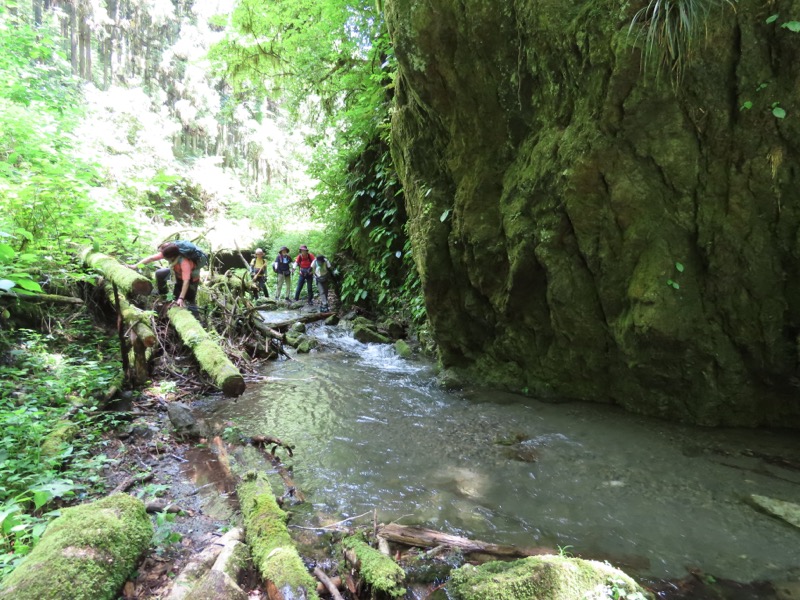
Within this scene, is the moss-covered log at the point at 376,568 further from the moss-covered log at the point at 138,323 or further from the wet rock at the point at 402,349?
the wet rock at the point at 402,349

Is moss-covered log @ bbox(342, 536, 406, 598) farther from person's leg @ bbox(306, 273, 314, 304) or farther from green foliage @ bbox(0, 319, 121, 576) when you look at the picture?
person's leg @ bbox(306, 273, 314, 304)

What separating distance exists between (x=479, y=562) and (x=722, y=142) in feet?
15.4

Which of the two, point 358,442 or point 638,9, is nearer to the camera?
point 638,9

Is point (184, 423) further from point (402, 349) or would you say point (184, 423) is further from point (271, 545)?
point (402, 349)

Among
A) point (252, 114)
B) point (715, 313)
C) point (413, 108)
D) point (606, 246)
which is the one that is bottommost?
point (715, 313)

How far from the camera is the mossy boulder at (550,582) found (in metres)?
2.34

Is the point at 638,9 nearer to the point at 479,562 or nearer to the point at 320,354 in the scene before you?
the point at 479,562

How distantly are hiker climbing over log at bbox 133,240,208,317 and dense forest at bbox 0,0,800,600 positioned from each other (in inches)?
10.7

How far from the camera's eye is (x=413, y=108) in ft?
23.2

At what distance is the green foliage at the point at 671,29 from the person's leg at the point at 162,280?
7.85 meters

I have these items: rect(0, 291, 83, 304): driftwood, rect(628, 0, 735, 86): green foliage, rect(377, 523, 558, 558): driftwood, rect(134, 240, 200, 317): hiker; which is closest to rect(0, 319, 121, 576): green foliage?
rect(0, 291, 83, 304): driftwood

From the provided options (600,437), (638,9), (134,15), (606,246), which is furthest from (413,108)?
(134,15)

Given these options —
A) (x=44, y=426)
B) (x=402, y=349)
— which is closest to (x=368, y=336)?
(x=402, y=349)

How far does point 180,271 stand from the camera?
7281mm
